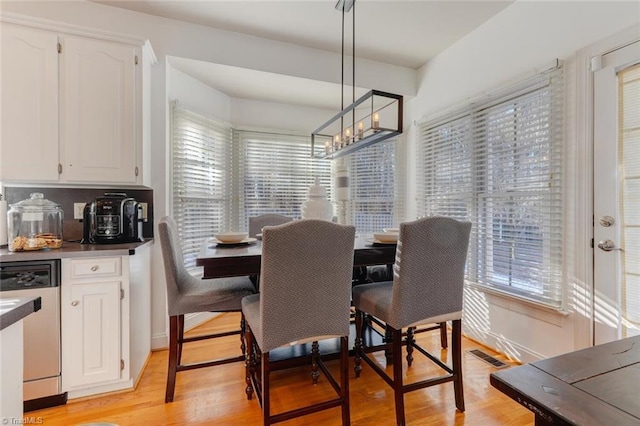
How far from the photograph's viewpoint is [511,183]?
247 cm

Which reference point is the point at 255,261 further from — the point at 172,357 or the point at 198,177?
the point at 198,177

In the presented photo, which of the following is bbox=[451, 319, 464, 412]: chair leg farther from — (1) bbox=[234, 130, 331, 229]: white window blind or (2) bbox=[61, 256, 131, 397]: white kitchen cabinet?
(1) bbox=[234, 130, 331, 229]: white window blind

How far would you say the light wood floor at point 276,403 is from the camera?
5.67 ft

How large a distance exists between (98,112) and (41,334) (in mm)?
1479

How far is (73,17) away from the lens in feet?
7.66

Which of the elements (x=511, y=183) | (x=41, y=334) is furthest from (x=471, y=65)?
(x=41, y=334)

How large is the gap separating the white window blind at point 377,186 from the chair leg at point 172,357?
8.45ft

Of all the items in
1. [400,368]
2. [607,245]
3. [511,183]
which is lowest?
[400,368]

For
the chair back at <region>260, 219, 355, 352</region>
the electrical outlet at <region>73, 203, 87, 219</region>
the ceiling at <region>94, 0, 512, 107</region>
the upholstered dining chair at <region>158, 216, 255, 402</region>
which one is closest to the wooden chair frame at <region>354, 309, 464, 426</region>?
the chair back at <region>260, 219, 355, 352</region>

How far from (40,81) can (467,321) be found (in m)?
3.91

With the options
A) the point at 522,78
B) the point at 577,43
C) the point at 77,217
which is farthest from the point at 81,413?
the point at 577,43

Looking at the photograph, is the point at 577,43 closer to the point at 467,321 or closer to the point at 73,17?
the point at 467,321

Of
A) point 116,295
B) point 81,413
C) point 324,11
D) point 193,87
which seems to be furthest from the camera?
point 193,87

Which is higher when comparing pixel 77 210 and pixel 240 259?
pixel 77 210
